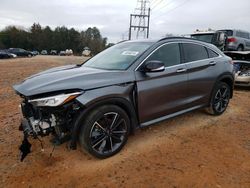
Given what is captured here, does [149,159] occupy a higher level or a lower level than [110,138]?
lower

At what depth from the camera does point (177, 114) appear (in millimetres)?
4648

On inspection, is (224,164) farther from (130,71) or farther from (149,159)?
(130,71)

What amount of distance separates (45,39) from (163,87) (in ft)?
261

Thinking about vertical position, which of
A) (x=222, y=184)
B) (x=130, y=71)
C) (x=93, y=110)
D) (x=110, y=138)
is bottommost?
(x=222, y=184)

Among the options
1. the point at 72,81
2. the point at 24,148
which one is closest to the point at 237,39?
the point at 72,81

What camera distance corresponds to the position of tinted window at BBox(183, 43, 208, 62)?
4812 mm

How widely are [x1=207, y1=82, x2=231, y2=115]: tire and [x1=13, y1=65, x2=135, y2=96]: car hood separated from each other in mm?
2411

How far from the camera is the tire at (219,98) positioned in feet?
17.9

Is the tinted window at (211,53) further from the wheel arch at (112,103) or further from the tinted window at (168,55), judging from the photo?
the wheel arch at (112,103)

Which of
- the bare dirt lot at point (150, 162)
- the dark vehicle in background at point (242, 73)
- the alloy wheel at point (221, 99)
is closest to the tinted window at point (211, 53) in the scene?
the alloy wheel at point (221, 99)

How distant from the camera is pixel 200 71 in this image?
4.96m

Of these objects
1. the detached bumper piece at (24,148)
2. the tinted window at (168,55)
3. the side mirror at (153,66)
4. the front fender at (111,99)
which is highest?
the tinted window at (168,55)

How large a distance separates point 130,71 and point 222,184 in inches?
78.6

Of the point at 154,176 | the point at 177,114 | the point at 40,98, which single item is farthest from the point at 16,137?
the point at 177,114
